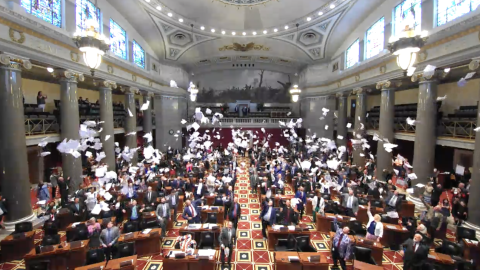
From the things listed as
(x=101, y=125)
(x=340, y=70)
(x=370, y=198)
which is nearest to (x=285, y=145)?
(x=340, y=70)

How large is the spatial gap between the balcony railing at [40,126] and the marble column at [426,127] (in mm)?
17106

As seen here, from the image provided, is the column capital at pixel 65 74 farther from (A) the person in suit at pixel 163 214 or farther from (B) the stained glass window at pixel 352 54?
(B) the stained glass window at pixel 352 54

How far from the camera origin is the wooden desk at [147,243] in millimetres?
7023

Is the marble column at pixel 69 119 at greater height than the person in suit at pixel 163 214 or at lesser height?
greater

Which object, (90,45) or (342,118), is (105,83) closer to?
(90,45)

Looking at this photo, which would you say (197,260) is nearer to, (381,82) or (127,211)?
(127,211)

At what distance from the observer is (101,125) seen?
14445 millimetres

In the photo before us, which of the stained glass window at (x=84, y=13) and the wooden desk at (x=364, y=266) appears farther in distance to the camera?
the stained glass window at (x=84, y=13)

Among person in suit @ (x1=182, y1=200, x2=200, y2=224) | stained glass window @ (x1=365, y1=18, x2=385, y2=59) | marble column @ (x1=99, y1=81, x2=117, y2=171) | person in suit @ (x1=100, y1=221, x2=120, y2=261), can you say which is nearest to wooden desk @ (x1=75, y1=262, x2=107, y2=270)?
person in suit @ (x1=100, y1=221, x2=120, y2=261)

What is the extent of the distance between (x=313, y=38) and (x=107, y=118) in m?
17.0

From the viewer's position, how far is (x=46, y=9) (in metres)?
9.75

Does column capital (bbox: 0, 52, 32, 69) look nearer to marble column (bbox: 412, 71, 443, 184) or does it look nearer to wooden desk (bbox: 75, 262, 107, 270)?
wooden desk (bbox: 75, 262, 107, 270)

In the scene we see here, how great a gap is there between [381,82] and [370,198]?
22.6ft

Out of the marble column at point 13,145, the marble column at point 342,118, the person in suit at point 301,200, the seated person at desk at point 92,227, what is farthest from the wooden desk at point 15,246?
the marble column at point 342,118
